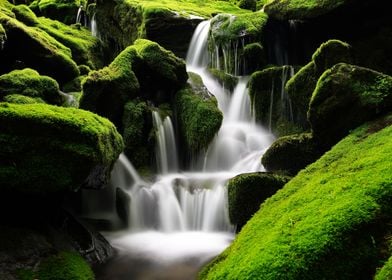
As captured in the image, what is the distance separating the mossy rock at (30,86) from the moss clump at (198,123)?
179 inches

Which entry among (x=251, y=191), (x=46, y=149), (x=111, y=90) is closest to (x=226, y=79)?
(x=111, y=90)

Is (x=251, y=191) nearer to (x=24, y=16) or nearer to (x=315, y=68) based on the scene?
(x=315, y=68)

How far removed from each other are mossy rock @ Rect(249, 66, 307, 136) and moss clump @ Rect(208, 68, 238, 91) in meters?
1.98

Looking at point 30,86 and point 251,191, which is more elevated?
point 30,86

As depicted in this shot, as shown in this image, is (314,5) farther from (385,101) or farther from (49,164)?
(49,164)

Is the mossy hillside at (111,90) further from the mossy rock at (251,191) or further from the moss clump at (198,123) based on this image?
the mossy rock at (251,191)

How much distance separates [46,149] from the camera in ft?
23.6

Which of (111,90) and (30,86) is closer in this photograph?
(111,90)

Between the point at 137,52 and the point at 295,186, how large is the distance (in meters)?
9.70

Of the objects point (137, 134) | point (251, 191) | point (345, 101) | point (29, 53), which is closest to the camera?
point (251, 191)

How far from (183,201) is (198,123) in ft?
11.2

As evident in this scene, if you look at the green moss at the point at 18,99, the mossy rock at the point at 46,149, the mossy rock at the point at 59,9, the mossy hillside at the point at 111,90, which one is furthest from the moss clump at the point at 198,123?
the mossy rock at the point at 59,9

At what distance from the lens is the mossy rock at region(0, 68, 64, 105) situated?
13828 mm

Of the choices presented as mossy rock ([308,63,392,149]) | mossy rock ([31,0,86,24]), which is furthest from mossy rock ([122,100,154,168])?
mossy rock ([31,0,86,24])
